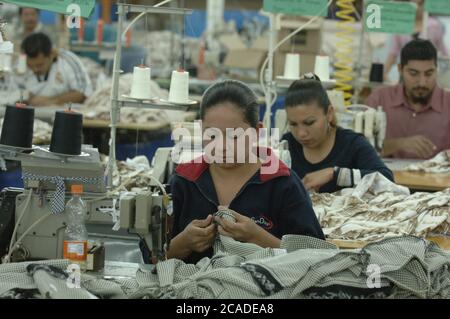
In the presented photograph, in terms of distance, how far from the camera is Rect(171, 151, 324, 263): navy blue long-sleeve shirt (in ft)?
9.80

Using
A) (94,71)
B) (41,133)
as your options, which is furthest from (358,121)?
(94,71)

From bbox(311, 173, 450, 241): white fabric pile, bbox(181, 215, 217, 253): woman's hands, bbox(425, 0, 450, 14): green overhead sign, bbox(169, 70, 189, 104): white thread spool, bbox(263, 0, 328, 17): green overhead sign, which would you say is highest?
bbox(425, 0, 450, 14): green overhead sign

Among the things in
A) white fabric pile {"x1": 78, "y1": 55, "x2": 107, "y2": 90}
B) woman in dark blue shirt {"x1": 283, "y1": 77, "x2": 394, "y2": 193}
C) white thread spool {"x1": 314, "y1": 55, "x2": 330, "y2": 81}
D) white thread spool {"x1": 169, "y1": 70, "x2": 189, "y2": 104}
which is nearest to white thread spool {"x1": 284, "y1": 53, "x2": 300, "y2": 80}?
white thread spool {"x1": 314, "y1": 55, "x2": 330, "y2": 81}

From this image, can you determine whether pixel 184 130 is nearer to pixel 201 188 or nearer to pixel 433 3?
pixel 201 188

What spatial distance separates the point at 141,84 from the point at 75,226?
1.32 meters

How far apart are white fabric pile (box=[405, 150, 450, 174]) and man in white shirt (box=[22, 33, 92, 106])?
3109 millimetres

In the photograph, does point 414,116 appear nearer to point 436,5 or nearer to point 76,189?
point 436,5

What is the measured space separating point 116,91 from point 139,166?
3.97 feet

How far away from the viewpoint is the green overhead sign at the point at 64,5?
317 cm

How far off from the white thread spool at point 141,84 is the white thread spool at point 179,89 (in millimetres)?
134

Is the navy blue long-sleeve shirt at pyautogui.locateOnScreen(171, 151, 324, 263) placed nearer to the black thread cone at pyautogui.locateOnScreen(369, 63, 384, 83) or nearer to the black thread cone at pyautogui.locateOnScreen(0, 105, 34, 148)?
the black thread cone at pyautogui.locateOnScreen(0, 105, 34, 148)

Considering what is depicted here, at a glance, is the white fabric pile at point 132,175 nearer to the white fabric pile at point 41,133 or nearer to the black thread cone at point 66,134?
the black thread cone at point 66,134

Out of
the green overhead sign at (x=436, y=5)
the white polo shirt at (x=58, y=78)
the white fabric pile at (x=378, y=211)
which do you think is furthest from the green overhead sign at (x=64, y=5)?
the white polo shirt at (x=58, y=78)

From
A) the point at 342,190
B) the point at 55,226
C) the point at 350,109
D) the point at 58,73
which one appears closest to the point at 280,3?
the point at 350,109
